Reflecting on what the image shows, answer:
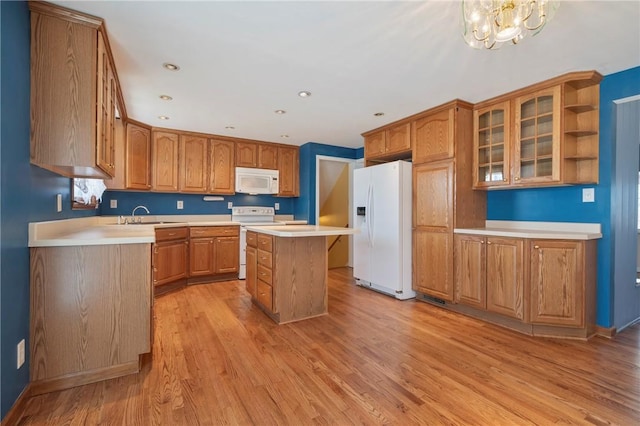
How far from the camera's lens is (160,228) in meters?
3.89

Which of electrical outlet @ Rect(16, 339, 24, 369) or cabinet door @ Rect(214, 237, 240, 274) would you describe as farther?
cabinet door @ Rect(214, 237, 240, 274)

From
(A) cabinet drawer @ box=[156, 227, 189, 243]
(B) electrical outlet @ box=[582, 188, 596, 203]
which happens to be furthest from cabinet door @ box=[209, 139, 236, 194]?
(B) electrical outlet @ box=[582, 188, 596, 203]

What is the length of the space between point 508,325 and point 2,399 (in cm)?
355

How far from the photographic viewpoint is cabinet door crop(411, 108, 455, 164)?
3294 millimetres

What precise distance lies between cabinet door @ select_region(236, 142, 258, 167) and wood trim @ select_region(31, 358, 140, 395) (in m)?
3.46

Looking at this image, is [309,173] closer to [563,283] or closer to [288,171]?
[288,171]

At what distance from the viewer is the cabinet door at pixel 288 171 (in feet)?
17.5

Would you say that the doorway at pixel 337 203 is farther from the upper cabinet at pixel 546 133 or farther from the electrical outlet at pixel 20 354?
the electrical outlet at pixel 20 354

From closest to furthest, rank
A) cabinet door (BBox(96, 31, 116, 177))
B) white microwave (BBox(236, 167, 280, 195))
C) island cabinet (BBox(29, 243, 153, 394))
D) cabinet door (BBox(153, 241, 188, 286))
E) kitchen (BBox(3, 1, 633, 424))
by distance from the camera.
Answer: island cabinet (BBox(29, 243, 153, 394)), kitchen (BBox(3, 1, 633, 424)), cabinet door (BBox(96, 31, 116, 177)), cabinet door (BBox(153, 241, 188, 286)), white microwave (BBox(236, 167, 280, 195))

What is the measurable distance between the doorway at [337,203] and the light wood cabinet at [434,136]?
6.92 ft

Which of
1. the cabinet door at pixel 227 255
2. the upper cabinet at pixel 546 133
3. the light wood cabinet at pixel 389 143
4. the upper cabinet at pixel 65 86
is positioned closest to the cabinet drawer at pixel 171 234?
the cabinet door at pixel 227 255

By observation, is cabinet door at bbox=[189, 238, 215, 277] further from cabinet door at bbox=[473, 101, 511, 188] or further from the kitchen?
cabinet door at bbox=[473, 101, 511, 188]

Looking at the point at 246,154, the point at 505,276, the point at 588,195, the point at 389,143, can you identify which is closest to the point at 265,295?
the point at 505,276

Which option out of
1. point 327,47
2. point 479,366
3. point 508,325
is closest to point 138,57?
point 327,47
